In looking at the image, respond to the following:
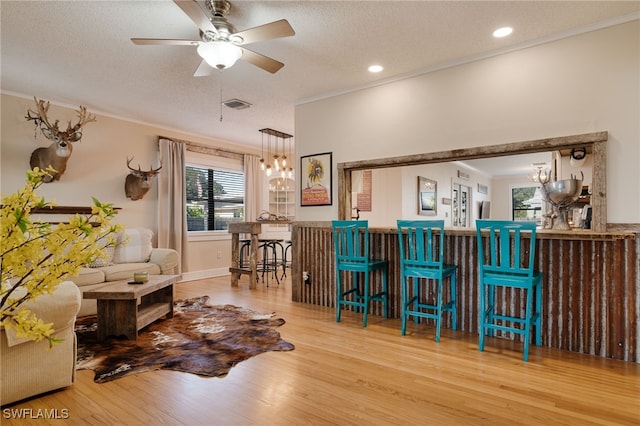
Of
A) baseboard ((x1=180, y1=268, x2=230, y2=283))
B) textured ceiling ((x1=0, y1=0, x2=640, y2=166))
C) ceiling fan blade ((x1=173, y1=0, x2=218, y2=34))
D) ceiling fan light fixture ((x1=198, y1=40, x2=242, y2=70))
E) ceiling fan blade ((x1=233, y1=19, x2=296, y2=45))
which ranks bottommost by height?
baseboard ((x1=180, y1=268, x2=230, y2=283))

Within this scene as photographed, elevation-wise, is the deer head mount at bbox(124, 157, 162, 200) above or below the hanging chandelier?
below

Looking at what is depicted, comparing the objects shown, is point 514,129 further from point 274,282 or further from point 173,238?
point 173,238

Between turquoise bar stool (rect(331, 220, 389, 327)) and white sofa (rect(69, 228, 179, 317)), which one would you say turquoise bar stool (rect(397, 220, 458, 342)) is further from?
white sofa (rect(69, 228, 179, 317))

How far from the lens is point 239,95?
4445 millimetres

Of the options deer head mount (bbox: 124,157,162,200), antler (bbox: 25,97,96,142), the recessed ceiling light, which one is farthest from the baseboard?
the recessed ceiling light

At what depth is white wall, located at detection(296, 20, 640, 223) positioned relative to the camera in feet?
8.98

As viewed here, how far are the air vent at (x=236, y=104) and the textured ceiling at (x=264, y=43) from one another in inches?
4.7

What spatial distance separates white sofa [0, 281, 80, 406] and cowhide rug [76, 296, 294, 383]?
27cm

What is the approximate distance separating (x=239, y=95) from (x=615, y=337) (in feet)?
14.9

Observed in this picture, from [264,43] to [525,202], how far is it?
24.7ft

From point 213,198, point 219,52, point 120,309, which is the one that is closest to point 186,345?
point 120,309

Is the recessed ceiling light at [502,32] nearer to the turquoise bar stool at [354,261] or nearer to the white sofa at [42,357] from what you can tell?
the turquoise bar stool at [354,261]

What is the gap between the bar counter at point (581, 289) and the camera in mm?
2668

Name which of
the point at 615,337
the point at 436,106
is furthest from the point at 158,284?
the point at 615,337
